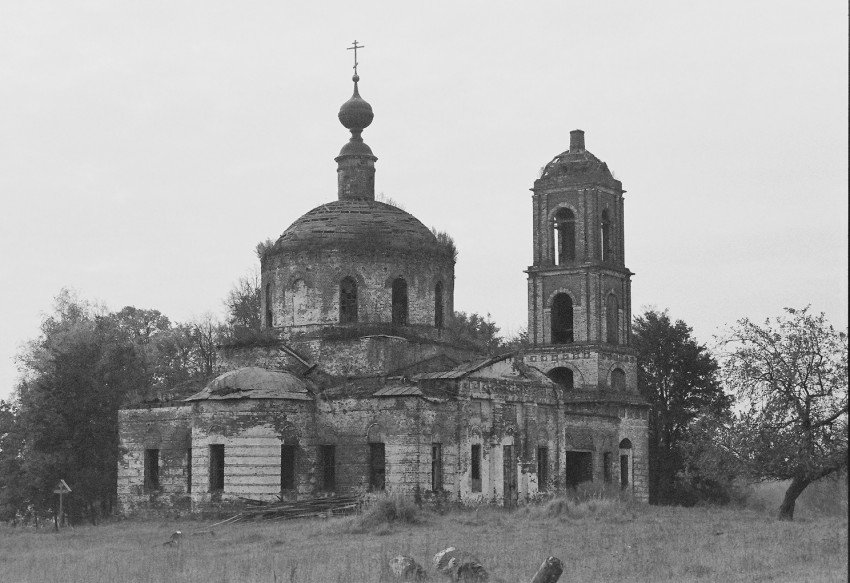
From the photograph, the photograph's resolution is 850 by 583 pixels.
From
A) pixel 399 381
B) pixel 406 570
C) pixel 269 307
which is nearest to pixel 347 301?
pixel 269 307

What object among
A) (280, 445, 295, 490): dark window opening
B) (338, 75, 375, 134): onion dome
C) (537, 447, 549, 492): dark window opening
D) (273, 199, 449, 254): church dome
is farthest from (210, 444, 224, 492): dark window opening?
(338, 75, 375, 134): onion dome

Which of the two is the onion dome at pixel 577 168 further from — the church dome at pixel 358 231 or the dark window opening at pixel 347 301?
the dark window opening at pixel 347 301

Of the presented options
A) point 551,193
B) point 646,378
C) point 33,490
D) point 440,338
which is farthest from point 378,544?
point 646,378

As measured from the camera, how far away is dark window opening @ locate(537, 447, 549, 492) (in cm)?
3625

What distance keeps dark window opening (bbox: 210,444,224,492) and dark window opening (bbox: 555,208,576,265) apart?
1389 centimetres

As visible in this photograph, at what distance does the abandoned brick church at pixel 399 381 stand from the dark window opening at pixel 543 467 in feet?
0.12

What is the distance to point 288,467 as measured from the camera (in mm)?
33719

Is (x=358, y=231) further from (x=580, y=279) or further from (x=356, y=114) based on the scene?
(x=580, y=279)

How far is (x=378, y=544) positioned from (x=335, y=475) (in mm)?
9376

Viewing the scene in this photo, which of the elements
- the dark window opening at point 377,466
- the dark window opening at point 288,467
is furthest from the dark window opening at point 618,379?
the dark window opening at point 288,467

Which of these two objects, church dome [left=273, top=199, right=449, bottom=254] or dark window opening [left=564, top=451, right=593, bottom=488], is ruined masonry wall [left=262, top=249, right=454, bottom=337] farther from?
dark window opening [left=564, top=451, right=593, bottom=488]

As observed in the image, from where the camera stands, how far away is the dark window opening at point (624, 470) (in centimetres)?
4194

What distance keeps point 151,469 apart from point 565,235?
49.6ft

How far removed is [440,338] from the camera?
37344 millimetres
